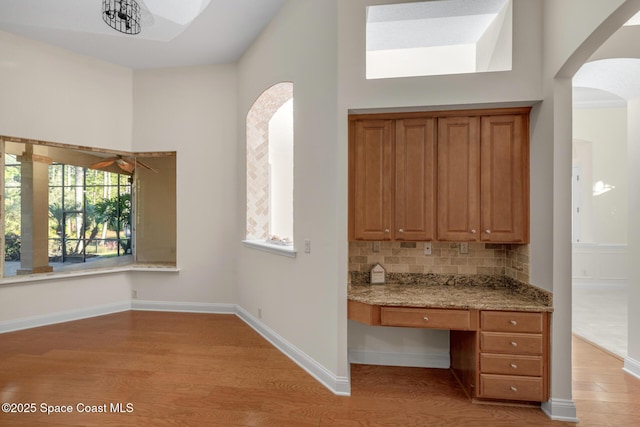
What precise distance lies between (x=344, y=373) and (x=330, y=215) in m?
1.29

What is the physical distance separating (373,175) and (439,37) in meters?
1.44

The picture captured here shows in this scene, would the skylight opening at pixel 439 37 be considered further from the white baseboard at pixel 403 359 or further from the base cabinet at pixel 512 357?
the white baseboard at pixel 403 359

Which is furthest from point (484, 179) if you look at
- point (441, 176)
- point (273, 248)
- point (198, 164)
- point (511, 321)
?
point (198, 164)

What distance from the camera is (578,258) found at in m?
6.22

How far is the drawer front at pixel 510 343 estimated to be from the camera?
7.47ft

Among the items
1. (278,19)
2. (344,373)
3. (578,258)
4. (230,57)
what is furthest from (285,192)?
(578,258)

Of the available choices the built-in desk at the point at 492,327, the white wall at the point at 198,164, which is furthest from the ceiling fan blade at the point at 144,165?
the built-in desk at the point at 492,327

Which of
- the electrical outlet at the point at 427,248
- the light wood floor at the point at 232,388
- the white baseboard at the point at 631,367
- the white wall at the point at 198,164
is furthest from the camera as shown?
the white wall at the point at 198,164

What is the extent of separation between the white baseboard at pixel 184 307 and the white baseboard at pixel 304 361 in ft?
1.94

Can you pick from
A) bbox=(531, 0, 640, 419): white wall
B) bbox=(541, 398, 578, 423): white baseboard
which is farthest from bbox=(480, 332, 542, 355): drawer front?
bbox=(541, 398, 578, 423): white baseboard

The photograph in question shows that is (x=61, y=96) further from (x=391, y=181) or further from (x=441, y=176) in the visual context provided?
(x=441, y=176)

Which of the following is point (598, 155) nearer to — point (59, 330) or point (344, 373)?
point (344, 373)

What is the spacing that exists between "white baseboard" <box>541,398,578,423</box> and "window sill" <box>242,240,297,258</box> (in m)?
2.32

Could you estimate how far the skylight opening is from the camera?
248cm
